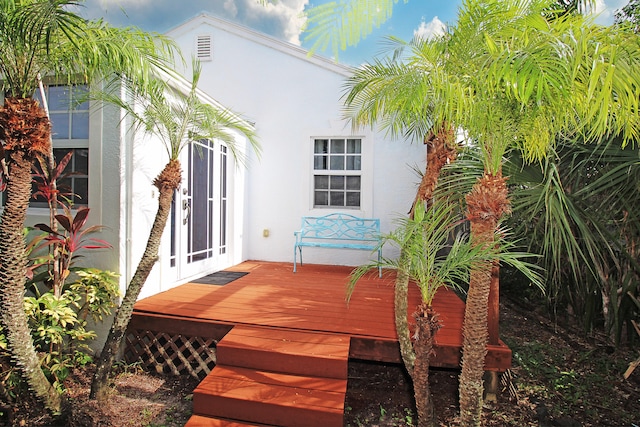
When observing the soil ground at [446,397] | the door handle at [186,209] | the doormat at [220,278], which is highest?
the door handle at [186,209]

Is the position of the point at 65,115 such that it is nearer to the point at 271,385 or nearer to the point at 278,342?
the point at 278,342

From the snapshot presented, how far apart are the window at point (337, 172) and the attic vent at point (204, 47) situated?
106 inches

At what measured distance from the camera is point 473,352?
2102 mm

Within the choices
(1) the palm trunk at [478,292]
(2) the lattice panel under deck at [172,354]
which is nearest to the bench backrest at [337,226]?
(2) the lattice panel under deck at [172,354]

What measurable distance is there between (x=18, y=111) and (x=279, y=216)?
4.62 m

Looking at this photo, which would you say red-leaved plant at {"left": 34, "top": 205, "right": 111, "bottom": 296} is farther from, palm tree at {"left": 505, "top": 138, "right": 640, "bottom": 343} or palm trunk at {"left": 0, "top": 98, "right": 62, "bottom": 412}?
palm tree at {"left": 505, "top": 138, "right": 640, "bottom": 343}

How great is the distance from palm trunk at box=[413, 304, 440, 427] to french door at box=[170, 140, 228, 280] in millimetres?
3066

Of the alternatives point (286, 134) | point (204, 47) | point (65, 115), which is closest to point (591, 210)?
point (286, 134)

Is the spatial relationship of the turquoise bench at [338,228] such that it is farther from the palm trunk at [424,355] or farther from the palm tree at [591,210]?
the palm trunk at [424,355]

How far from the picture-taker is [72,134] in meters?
3.60

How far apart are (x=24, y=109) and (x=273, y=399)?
2384 millimetres

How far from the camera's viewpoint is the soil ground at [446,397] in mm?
2676

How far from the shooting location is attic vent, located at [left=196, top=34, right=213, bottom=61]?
22.5 feet

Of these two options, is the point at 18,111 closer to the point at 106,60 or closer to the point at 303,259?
the point at 106,60
